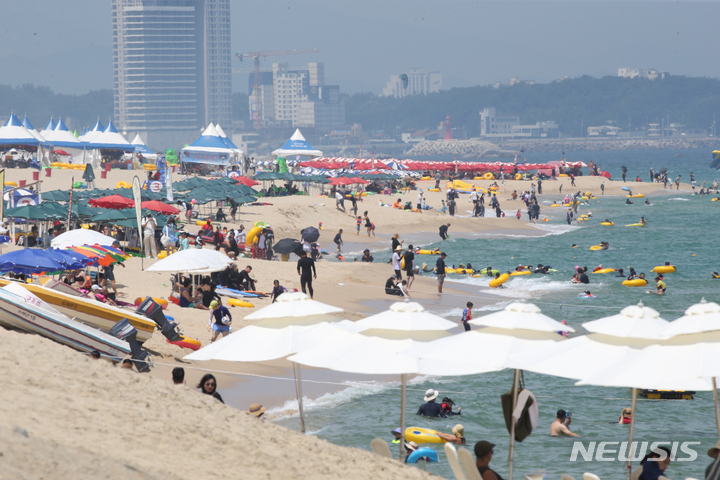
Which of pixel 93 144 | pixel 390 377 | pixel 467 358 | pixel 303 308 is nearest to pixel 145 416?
pixel 303 308

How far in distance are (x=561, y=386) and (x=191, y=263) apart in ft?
26.5

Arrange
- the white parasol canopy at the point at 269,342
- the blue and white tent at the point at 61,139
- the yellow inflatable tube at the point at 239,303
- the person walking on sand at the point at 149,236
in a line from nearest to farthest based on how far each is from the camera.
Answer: the white parasol canopy at the point at 269,342
the yellow inflatable tube at the point at 239,303
the person walking on sand at the point at 149,236
the blue and white tent at the point at 61,139

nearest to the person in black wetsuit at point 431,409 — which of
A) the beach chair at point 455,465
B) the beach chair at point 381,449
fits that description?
the beach chair at point 381,449

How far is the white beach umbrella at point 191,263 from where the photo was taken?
16.3 m

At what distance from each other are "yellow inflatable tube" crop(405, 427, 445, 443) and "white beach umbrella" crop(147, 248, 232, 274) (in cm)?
677

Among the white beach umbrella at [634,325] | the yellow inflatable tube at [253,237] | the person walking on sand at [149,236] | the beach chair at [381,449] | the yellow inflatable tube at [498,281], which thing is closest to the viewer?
the white beach umbrella at [634,325]

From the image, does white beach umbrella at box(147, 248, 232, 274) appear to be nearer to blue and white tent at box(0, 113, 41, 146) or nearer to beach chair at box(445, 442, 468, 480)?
Result: beach chair at box(445, 442, 468, 480)

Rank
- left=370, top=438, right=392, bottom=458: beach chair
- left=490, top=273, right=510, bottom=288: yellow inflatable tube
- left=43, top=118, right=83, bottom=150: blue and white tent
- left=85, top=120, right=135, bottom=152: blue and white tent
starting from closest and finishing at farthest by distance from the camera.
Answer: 1. left=370, top=438, right=392, bottom=458: beach chair
2. left=490, top=273, right=510, bottom=288: yellow inflatable tube
3. left=43, top=118, right=83, bottom=150: blue and white tent
4. left=85, top=120, right=135, bottom=152: blue and white tent

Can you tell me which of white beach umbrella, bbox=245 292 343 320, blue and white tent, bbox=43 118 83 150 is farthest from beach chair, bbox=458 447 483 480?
blue and white tent, bbox=43 118 83 150

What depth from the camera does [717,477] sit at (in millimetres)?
7082

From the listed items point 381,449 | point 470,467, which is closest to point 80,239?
point 381,449

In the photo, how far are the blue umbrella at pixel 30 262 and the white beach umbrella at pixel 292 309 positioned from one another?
5720 millimetres

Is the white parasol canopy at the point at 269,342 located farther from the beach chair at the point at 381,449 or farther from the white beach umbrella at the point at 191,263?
the white beach umbrella at the point at 191,263

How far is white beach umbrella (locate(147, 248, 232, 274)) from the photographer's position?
16.3 metres
